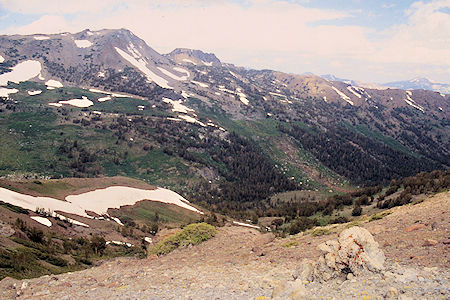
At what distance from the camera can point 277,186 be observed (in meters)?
95.8

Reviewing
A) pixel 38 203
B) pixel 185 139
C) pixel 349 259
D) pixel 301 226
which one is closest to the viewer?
pixel 349 259

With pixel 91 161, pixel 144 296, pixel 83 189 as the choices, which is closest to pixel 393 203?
pixel 144 296

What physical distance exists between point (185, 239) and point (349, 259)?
1299cm

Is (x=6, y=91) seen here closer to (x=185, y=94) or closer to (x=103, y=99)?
(x=103, y=99)

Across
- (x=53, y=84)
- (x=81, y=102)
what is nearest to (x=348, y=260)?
(x=81, y=102)

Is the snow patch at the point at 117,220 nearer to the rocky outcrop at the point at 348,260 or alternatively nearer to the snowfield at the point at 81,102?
the rocky outcrop at the point at 348,260

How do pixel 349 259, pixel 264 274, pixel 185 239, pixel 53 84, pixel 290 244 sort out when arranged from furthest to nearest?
pixel 53 84
pixel 185 239
pixel 290 244
pixel 264 274
pixel 349 259

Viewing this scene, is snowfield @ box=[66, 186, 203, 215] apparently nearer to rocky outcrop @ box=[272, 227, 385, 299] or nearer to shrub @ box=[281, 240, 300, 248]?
shrub @ box=[281, 240, 300, 248]

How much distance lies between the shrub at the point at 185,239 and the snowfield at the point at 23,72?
521ft

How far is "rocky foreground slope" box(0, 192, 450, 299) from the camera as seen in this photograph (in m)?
9.99

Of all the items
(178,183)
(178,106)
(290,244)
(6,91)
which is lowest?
(178,183)

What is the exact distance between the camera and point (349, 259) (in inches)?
443

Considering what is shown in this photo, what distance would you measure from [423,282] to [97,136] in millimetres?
94539

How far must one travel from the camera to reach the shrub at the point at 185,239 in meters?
A: 20.7
